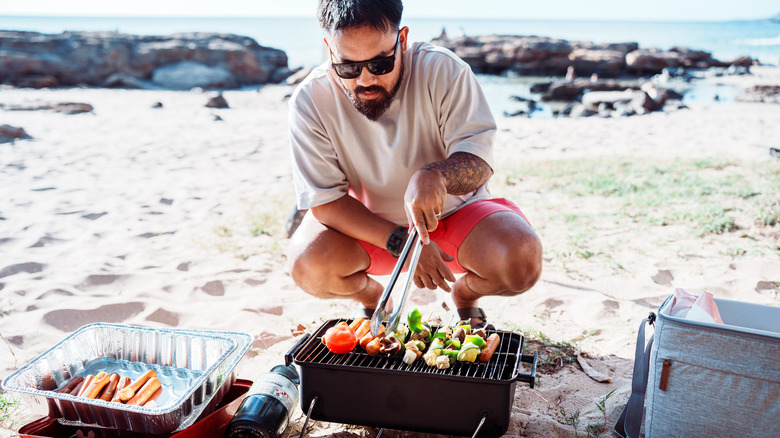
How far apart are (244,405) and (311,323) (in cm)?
100

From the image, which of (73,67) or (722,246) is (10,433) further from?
(73,67)

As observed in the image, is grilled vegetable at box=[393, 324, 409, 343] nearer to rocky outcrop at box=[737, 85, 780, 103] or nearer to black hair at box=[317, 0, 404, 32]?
black hair at box=[317, 0, 404, 32]

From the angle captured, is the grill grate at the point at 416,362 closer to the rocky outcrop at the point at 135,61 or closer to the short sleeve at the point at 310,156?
the short sleeve at the point at 310,156

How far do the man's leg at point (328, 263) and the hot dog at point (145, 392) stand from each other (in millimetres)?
805

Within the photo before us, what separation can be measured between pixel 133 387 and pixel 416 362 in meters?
0.90

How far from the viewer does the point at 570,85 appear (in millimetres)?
18844

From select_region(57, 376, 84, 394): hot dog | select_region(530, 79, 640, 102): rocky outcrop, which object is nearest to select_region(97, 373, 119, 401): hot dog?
select_region(57, 376, 84, 394): hot dog

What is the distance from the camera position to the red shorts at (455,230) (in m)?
2.45

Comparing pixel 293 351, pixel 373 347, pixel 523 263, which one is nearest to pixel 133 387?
pixel 293 351

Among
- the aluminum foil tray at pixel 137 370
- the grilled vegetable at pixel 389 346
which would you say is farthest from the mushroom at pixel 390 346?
the aluminum foil tray at pixel 137 370

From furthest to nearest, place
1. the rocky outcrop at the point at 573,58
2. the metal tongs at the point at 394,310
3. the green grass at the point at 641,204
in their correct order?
the rocky outcrop at the point at 573,58, the green grass at the point at 641,204, the metal tongs at the point at 394,310

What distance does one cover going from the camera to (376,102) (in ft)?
7.83

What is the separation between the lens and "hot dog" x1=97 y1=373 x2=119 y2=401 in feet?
5.79

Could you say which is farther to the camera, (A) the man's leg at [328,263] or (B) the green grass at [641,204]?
(B) the green grass at [641,204]
